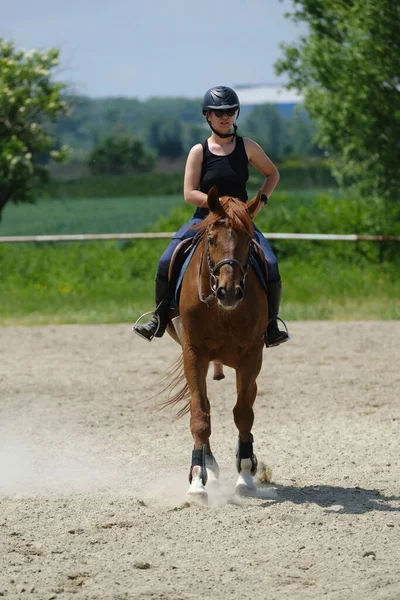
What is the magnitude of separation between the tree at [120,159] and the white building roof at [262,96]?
254 inches

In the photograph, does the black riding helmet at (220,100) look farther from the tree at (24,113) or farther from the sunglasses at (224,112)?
the tree at (24,113)

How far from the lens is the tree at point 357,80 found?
15719 mm

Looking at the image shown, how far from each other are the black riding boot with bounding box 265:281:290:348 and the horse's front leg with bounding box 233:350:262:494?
0.31 meters

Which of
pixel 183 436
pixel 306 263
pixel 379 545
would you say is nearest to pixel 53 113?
pixel 306 263

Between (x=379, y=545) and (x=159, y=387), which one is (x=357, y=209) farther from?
(x=379, y=545)

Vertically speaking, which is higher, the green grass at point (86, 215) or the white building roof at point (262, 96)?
the white building roof at point (262, 96)

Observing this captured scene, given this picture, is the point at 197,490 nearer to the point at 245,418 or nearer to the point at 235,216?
the point at 245,418

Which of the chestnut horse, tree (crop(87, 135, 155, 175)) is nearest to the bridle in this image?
the chestnut horse

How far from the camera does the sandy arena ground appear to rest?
464 centimetres

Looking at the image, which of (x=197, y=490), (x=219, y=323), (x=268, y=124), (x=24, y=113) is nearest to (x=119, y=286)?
(x=24, y=113)

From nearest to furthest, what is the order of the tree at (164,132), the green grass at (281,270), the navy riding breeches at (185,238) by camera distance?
the navy riding breeches at (185,238) < the green grass at (281,270) < the tree at (164,132)

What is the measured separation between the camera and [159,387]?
10281 millimetres

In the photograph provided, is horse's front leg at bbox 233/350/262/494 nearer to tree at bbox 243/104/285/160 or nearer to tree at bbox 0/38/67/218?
tree at bbox 0/38/67/218

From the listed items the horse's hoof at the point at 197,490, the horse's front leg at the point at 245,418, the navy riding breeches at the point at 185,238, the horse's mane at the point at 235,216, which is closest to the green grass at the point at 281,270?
the navy riding breeches at the point at 185,238
